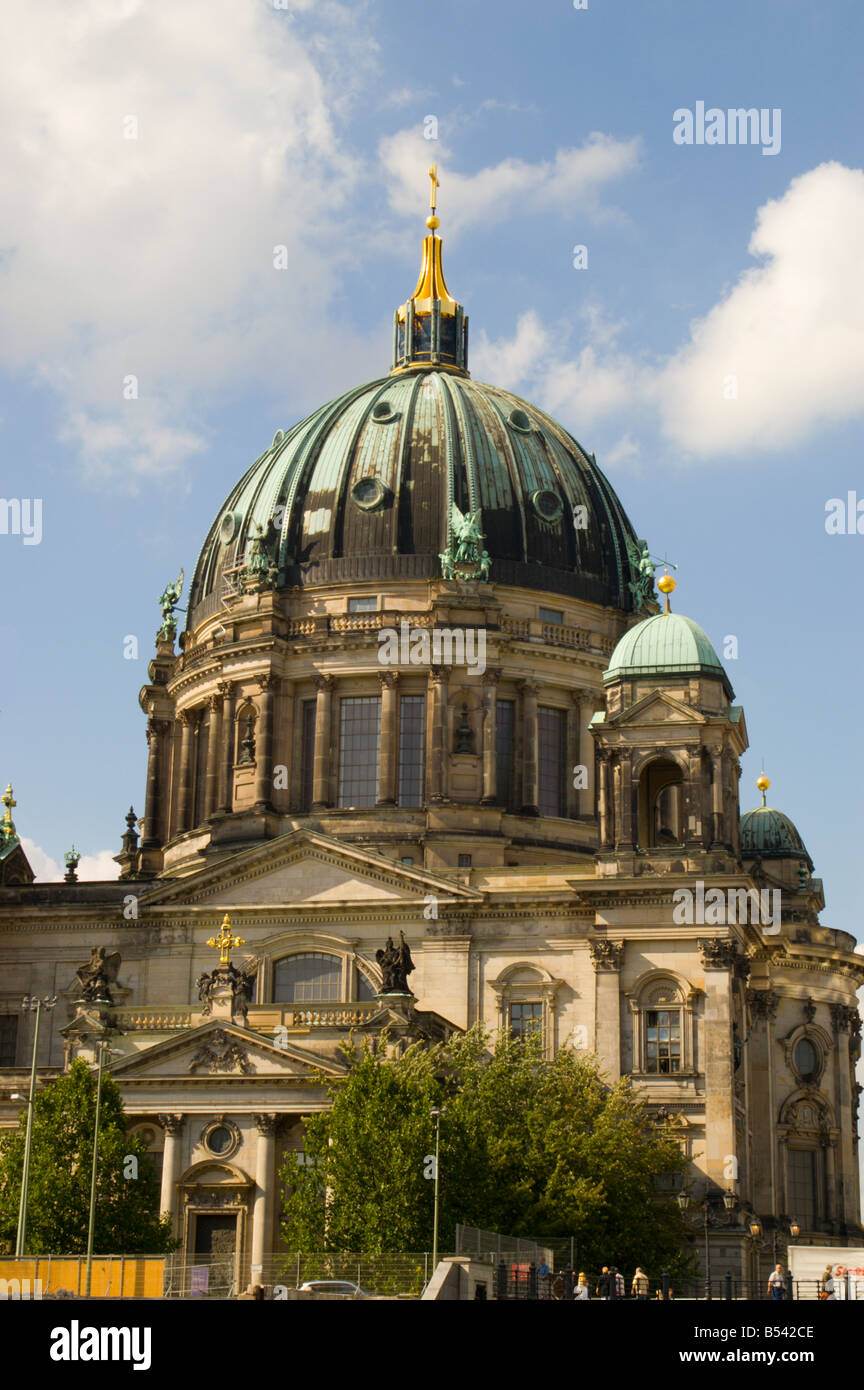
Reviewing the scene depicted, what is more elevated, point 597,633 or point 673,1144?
point 597,633

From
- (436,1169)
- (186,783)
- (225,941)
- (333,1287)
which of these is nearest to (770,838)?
(186,783)

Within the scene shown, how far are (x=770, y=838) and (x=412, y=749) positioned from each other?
64.4ft

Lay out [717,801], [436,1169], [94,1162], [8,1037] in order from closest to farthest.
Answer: [94,1162]
[436,1169]
[717,801]
[8,1037]

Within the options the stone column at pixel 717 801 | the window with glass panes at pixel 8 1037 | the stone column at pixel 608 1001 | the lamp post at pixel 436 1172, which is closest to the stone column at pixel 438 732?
the stone column at pixel 608 1001

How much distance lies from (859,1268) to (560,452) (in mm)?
46984

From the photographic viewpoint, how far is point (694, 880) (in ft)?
239

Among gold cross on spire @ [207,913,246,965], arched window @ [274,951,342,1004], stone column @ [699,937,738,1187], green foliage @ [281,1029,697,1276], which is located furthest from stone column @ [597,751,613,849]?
gold cross on spire @ [207,913,246,965]

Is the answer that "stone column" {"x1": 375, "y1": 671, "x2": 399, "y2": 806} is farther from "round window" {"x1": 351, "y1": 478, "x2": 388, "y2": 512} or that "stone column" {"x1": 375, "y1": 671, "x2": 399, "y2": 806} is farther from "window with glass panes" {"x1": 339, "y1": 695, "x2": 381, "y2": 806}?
"round window" {"x1": 351, "y1": 478, "x2": 388, "y2": 512}

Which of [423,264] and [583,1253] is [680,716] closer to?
[583,1253]

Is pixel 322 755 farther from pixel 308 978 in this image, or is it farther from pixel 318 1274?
pixel 318 1274

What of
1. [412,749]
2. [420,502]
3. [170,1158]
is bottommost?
[170,1158]

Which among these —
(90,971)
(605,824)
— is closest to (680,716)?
(605,824)

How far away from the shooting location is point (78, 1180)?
63.2 meters
